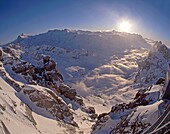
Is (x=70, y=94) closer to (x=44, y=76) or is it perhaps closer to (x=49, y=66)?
(x=44, y=76)

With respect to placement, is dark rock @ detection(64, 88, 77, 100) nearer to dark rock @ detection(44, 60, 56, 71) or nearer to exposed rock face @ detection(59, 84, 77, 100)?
exposed rock face @ detection(59, 84, 77, 100)

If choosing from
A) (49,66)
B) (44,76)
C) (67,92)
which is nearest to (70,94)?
(67,92)

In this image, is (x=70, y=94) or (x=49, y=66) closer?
(x=70, y=94)

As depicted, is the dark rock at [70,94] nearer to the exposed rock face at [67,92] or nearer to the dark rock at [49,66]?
the exposed rock face at [67,92]

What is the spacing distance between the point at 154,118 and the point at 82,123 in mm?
48010

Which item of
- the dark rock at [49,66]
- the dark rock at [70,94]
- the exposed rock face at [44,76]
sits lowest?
the dark rock at [70,94]

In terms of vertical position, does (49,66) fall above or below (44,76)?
above

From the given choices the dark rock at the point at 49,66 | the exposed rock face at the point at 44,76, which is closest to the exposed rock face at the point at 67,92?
the exposed rock face at the point at 44,76

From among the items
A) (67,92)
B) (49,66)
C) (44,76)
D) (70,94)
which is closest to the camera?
(70,94)

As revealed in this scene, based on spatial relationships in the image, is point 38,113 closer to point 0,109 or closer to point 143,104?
point 0,109

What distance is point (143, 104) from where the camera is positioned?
86.2m

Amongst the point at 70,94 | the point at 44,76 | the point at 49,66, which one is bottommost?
the point at 70,94

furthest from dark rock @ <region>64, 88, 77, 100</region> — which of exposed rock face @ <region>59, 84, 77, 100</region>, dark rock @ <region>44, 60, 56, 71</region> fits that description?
dark rock @ <region>44, 60, 56, 71</region>

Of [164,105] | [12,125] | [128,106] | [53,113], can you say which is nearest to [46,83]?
[53,113]
